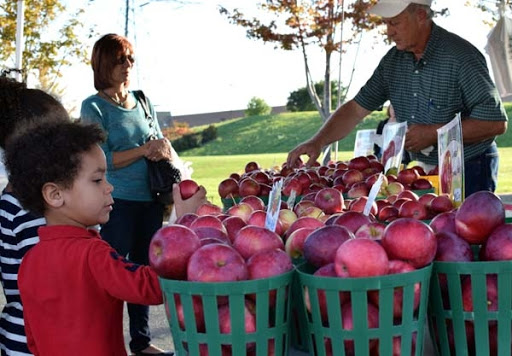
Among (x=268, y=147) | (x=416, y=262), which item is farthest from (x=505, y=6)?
(x=268, y=147)

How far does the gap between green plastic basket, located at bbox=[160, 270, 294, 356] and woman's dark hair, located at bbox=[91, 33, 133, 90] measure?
2583 millimetres

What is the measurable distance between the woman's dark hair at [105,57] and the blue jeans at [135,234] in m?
0.66

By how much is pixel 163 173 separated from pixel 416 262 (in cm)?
249

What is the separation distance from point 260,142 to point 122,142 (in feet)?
79.9

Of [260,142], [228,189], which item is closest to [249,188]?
[228,189]

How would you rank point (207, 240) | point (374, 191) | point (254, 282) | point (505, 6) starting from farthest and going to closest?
point (505, 6) < point (374, 191) < point (207, 240) < point (254, 282)

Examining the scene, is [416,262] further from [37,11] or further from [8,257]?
[37,11]

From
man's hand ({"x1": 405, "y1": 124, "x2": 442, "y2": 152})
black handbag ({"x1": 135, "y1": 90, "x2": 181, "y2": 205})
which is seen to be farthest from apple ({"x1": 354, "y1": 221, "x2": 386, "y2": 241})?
black handbag ({"x1": 135, "y1": 90, "x2": 181, "y2": 205})

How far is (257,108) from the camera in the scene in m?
37.4

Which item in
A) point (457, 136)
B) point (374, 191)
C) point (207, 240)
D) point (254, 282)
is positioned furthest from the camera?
point (457, 136)

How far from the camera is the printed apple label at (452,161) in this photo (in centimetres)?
235

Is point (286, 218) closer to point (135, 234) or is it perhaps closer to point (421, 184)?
point (421, 184)

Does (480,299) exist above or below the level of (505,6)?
below

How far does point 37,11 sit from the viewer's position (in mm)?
11867
